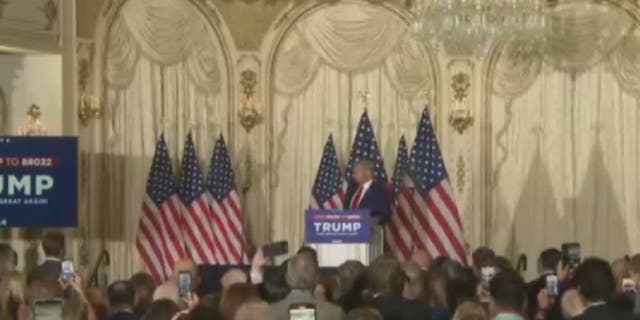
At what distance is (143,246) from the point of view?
18.4 meters

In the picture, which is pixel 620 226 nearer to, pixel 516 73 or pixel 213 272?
pixel 516 73

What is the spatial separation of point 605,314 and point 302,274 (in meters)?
1.91

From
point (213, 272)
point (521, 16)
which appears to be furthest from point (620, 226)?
point (213, 272)

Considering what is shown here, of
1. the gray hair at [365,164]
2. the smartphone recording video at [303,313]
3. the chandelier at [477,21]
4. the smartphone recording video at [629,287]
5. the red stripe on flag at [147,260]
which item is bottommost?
the red stripe on flag at [147,260]

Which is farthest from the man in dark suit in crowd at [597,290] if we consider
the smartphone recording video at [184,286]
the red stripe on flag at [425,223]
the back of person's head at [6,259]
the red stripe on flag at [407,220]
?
the red stripe on flag at [407,220]

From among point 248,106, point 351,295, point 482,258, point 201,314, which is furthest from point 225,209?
point 201,314

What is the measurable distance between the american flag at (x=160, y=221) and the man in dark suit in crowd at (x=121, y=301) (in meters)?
9.03

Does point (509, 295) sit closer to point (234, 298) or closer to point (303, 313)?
point (303, 313)

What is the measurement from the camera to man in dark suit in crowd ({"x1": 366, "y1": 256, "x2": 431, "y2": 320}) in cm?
917

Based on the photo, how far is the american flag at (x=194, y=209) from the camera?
60.6 feet

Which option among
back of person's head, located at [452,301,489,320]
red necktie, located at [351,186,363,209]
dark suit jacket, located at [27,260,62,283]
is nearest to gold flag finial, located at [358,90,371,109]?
red necktie, located at [351,186,363,209]

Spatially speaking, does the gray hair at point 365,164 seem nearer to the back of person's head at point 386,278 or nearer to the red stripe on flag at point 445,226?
the red stripe on flag at point 445,226

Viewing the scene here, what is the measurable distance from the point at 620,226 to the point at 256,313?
11.2m

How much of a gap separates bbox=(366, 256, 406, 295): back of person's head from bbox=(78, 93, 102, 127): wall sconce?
953 centimetres
